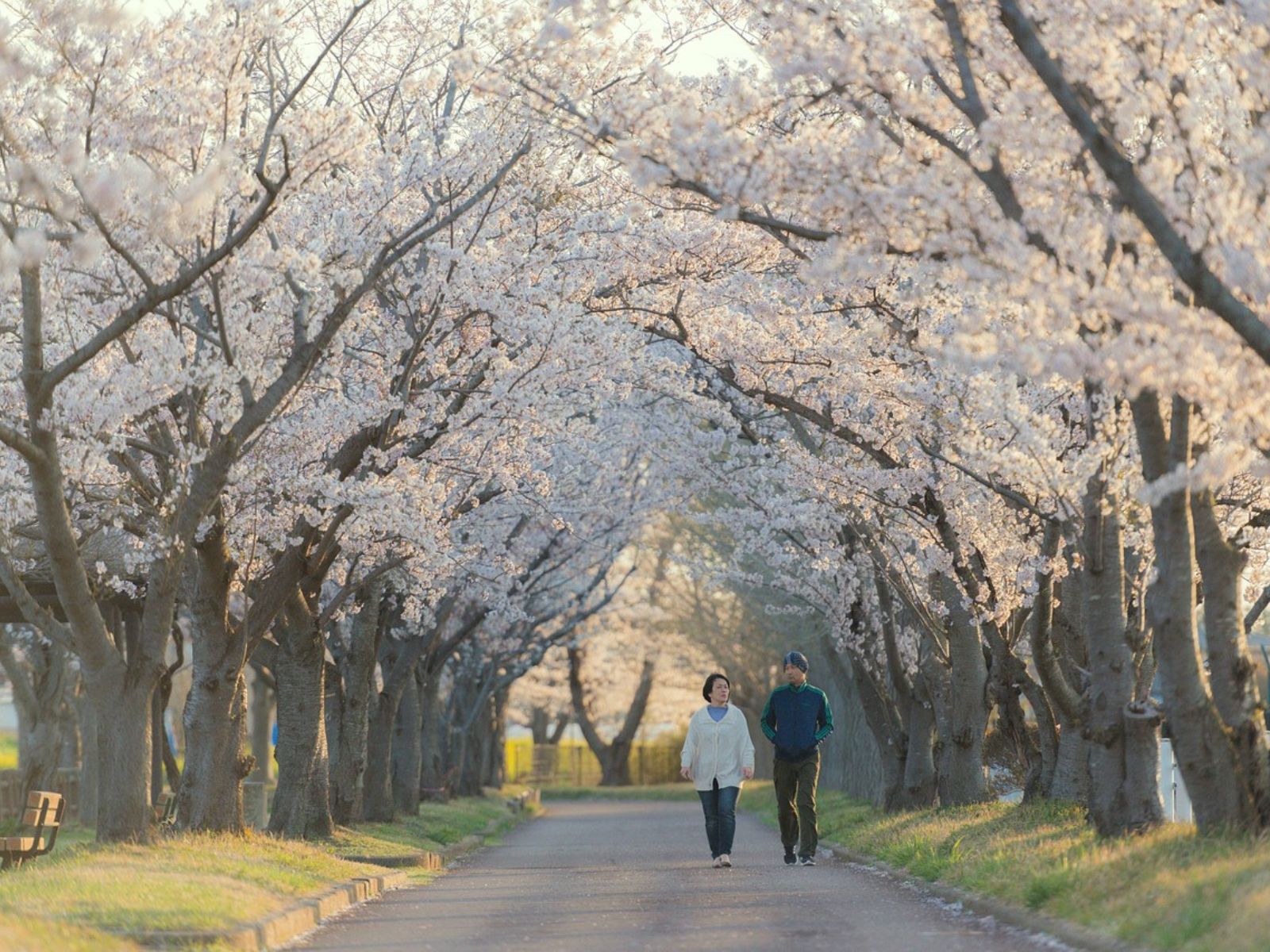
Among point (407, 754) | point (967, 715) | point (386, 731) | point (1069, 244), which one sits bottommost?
point (967, 715)

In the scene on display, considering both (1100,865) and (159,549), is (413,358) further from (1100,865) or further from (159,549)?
(1100,865)

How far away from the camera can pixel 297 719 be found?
2138 centimetres

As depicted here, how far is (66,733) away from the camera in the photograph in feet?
151

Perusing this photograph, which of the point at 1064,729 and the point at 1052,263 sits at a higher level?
the point at 1052,263

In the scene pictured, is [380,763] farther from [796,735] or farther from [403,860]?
[796,735]

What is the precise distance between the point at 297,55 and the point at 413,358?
4349mm

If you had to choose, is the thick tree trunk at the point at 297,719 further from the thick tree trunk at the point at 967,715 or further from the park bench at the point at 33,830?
the thick tree trunk at the point at 967,715

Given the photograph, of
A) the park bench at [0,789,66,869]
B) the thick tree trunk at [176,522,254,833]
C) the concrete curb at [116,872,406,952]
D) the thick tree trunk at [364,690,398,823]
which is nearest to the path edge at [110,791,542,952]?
the concrete curb at [116,872,406,952]

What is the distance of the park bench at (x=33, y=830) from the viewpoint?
16391 mm

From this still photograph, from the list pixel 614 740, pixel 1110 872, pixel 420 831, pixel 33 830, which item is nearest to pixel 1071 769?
pixel 1110 872

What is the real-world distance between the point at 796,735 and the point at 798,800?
2.99ft

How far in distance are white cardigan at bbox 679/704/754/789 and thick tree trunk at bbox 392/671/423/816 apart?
1318 cm

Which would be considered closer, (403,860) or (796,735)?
(796,735)

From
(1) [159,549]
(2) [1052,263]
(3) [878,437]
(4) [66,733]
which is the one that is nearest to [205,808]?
(1) [159,549]
